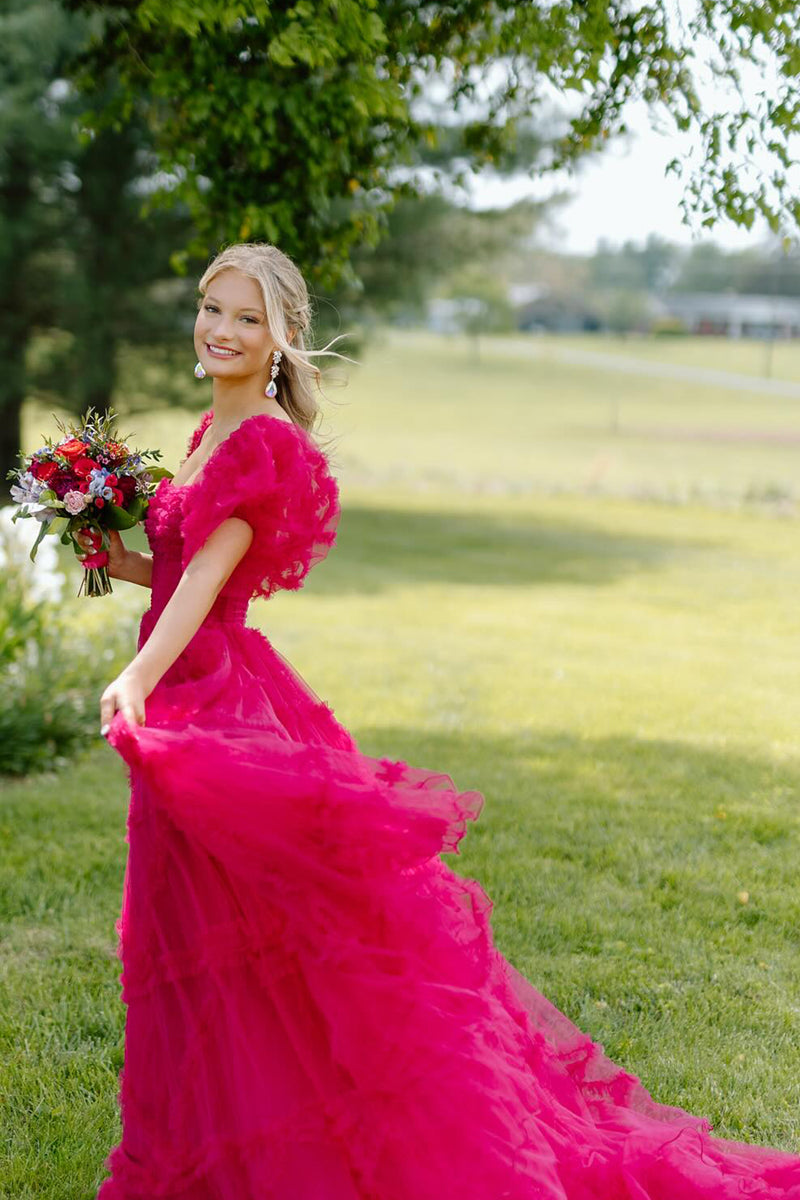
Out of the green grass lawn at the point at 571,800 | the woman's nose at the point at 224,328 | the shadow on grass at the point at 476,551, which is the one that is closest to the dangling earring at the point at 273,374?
the woman's nose at the point at 224,328

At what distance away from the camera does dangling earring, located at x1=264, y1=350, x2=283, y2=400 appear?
10.1 ft

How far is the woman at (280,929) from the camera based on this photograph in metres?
2.72

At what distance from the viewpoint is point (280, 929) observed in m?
2.80

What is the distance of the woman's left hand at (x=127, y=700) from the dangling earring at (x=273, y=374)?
0.76 metres

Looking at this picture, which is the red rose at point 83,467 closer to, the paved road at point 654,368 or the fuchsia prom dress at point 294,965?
the fuchsia prom dress at point 294,965

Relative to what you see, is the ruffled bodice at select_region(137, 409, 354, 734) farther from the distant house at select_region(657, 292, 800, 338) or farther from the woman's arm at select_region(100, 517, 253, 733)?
the distant house at select_region(657, 292, 800, 338)

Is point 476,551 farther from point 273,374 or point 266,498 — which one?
point 266,498

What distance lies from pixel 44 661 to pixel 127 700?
182 inches

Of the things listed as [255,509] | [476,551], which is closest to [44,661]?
[255,509]

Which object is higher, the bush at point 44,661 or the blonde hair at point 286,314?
the blonde hair at point 286,314

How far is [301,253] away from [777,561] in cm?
990

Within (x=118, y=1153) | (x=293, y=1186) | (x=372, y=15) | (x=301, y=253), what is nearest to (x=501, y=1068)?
(x=293, y=1186)

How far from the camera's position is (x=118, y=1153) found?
3.04 meters

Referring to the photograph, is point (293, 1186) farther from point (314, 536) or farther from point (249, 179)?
point (249, 179)
